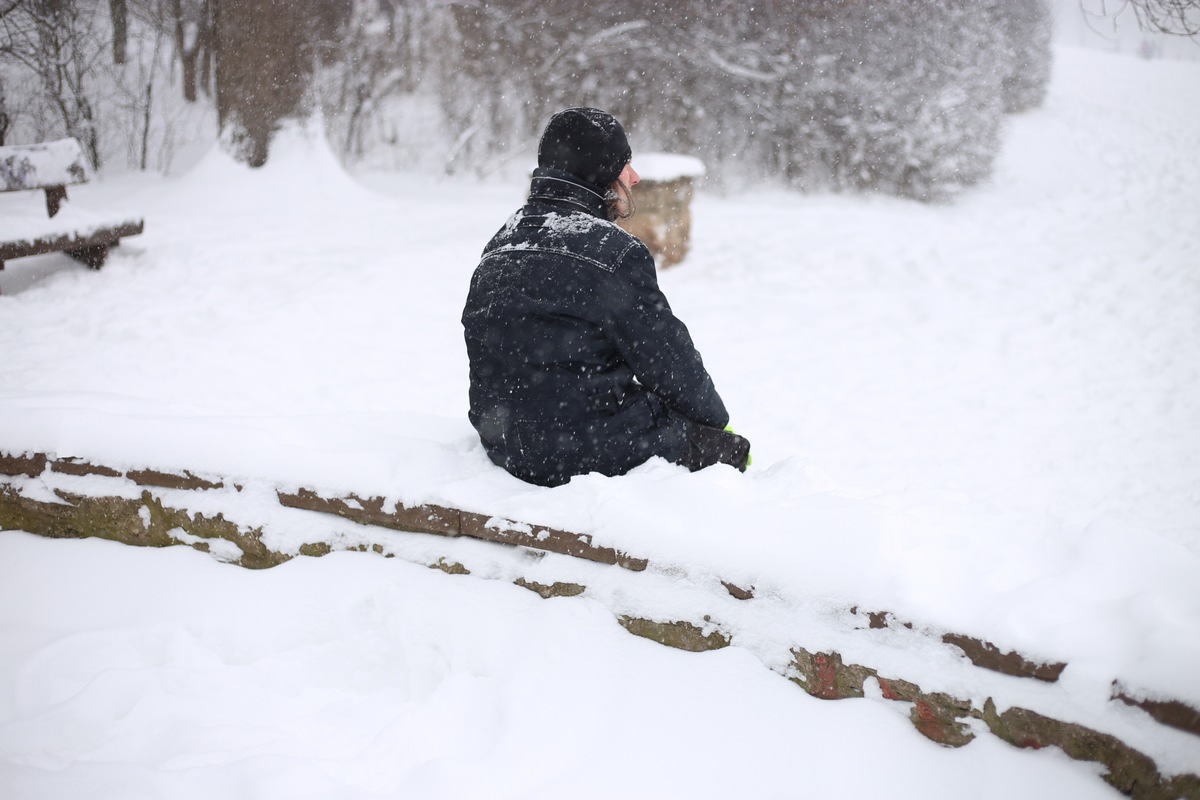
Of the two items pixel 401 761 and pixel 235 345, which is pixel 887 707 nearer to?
pixel 401 761

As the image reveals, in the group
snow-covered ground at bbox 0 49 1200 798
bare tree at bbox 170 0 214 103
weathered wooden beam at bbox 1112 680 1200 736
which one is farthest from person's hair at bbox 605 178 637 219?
bare tree at bbox 170 0 214 103

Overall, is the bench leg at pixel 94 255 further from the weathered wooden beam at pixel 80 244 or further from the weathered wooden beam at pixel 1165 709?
the weathered wooden beam at pixel 1165 709

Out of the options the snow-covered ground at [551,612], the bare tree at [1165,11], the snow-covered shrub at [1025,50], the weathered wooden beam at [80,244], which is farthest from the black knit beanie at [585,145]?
the snow-covered shrub at [1025,50]

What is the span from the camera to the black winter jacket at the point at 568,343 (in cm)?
216

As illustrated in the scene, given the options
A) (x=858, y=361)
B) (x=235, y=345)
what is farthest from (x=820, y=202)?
(x=235, y=345)

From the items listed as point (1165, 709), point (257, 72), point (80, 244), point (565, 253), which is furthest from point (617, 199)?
point (257, 72)

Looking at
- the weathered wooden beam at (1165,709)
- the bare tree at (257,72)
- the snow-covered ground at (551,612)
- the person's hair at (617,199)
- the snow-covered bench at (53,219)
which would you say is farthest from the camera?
the bare tree at (257,72)

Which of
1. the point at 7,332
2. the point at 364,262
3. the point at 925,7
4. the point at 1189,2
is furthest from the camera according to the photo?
the point at 925,7

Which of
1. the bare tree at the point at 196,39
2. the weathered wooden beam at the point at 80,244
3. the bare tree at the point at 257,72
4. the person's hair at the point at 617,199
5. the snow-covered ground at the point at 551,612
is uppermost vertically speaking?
the bare tree at the point at 196,39

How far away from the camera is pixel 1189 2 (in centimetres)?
439

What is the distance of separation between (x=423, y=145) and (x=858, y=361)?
911cm

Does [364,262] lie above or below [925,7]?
below

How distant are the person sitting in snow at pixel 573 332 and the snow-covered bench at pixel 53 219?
513 centimetres

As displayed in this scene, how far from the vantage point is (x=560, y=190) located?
2301 millimetres
